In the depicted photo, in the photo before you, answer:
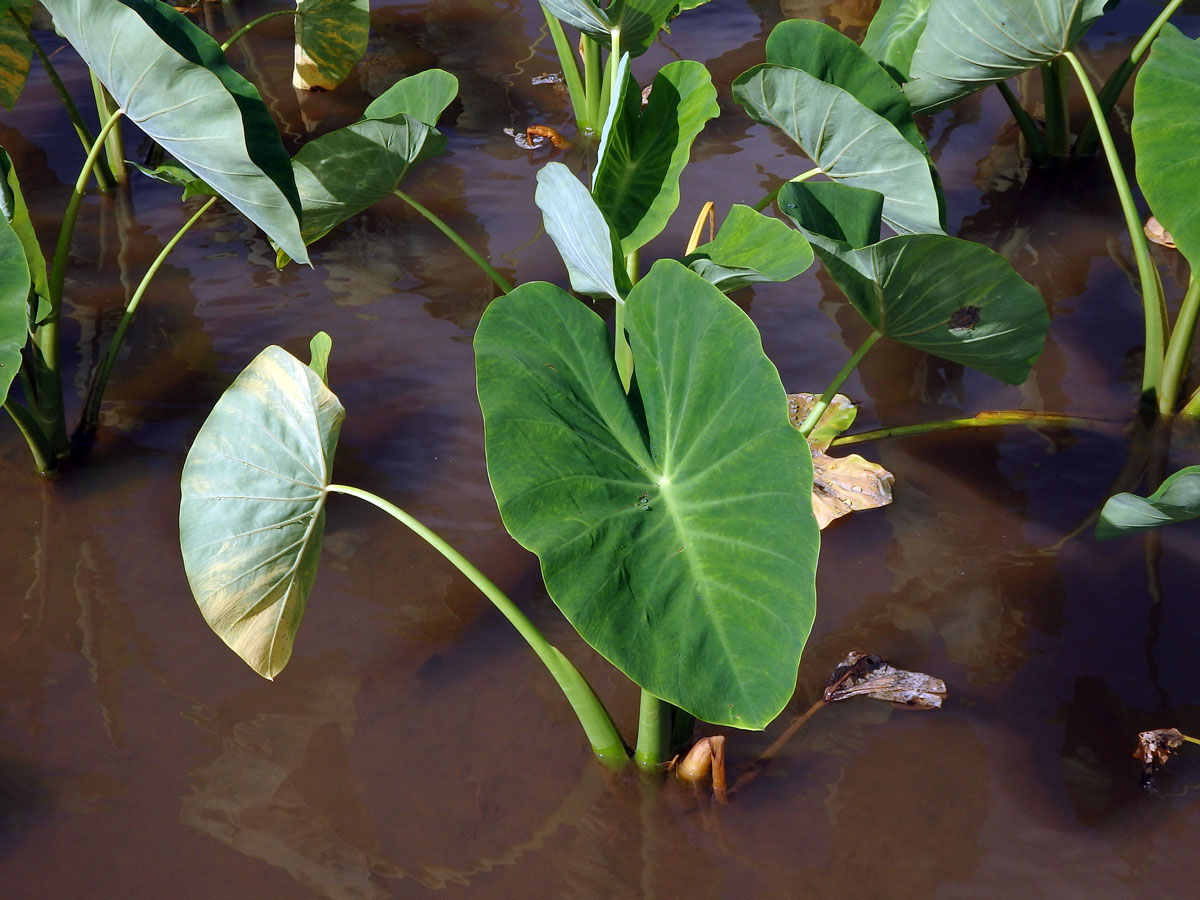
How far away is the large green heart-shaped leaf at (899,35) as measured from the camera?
6.73 ft

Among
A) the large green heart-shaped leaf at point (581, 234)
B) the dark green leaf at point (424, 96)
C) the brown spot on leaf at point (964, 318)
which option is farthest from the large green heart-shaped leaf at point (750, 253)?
the dark green leaf at point (424, 96)

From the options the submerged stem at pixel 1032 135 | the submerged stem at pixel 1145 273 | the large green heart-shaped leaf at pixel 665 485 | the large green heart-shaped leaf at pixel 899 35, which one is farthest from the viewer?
the submerged stem at pixel 1032 135

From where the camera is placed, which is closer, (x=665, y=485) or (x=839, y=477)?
(x=665, y=485)

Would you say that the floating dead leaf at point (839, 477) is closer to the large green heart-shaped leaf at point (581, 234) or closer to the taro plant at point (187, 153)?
the large green heart-shaped leaf at point (581, 234)

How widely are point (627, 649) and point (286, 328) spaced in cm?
146

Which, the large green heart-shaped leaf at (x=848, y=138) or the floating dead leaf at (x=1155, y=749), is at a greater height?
the large green heart-shaped leaf at (x=848, y=138)

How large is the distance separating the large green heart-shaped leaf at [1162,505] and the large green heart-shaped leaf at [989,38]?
0.94 metres

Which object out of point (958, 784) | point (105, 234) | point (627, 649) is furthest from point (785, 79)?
point (105, 234)

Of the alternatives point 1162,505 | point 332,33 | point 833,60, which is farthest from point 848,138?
point 332,33

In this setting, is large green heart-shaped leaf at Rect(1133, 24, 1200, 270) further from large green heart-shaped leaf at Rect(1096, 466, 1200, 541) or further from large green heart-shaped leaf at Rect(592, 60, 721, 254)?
large green heart-shaped leaf at Rect(592, 60, 721, 254)

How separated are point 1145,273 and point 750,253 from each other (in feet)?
2.96

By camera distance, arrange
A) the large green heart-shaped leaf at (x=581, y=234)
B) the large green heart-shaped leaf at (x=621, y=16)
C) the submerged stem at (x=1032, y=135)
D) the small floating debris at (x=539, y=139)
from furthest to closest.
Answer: the small floating debris at (x=539, y=139)
the submerged stem at (x=1032, y=135)
the large green heart-shaped leaf at (x=621, y=16)
the large green heart-shaped leaf at (x=581, y=234)

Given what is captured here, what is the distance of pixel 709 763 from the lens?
1297 mm

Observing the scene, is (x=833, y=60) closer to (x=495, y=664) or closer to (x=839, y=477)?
(x=839, y=477)
